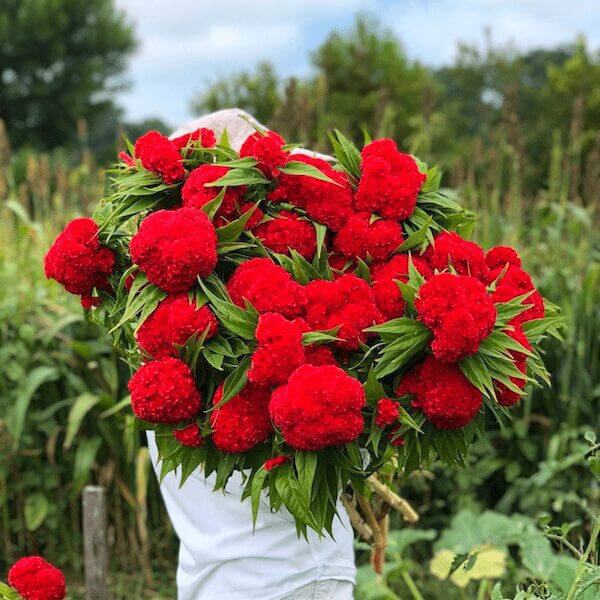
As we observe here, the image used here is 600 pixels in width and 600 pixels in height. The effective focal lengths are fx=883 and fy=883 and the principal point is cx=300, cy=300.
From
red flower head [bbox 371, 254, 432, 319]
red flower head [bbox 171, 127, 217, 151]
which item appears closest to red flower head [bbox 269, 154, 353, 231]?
red flower head [bbox 371, 254, 432, 319]

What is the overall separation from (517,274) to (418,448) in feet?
1.20

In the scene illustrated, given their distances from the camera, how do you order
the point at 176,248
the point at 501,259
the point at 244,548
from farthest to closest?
1. the point at 244,548
2. the point at 501,259
3. the point at 176,248

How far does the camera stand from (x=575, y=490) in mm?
3867

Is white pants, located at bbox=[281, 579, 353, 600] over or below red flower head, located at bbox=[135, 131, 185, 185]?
below

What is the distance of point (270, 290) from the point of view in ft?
4.49

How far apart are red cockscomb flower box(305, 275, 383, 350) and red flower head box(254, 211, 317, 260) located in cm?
12

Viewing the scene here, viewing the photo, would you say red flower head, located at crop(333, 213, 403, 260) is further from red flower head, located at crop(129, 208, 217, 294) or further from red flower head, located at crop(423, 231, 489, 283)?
red flower head, located at crop(129, 208, 217, 294)

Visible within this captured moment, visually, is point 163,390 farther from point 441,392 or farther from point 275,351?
point 441,392

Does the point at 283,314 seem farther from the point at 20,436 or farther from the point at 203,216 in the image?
the point at 20,436

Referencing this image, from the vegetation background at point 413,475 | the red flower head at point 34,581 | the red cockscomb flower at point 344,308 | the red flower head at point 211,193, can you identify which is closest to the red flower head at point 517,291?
the red cockscomb flower at point 344,308

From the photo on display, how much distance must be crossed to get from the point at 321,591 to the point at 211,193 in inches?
34.6

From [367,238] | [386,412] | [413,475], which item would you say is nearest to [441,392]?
[386,412]

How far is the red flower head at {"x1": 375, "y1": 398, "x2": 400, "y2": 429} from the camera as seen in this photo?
1.38 meters

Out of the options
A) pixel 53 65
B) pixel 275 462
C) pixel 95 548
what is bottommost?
pixel 95 548
